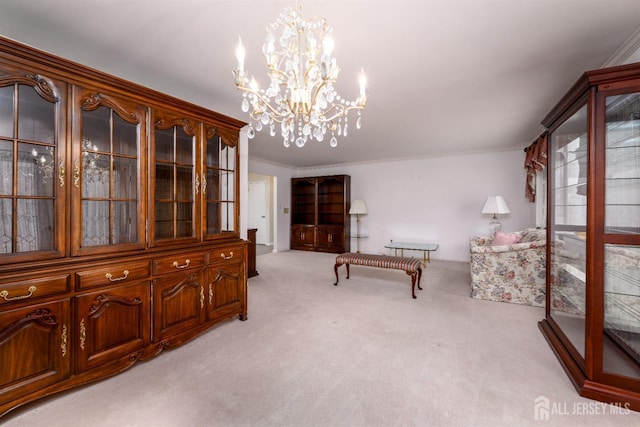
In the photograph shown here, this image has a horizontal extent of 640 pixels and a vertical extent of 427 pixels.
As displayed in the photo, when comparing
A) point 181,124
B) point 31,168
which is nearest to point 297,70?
point 181,124

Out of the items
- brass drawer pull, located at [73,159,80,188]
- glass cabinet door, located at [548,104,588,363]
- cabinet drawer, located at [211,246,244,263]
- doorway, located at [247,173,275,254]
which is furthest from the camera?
doorway, located at [247,173,275,254]

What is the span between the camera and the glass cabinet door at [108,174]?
66.5 inches

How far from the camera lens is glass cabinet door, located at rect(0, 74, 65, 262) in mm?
1453

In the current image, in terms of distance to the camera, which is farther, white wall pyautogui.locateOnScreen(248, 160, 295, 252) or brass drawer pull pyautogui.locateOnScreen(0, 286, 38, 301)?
white wall pyautogui.locateOnScreen(248, 160, 295, 252)

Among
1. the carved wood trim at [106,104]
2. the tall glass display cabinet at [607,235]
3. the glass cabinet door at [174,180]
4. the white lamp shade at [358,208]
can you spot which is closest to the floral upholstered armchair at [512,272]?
the tall glass display cabinet at [607,235]

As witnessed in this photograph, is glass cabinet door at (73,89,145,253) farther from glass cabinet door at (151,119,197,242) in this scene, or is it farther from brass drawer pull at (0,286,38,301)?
brass drawer pull at (0,286,38,301)

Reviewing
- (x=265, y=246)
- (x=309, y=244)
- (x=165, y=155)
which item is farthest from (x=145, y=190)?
(x=265, y=246)

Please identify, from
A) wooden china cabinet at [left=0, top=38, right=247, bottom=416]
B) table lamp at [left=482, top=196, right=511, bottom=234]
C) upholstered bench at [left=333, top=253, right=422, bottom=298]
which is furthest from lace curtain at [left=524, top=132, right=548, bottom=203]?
wooden china cabinet at [left=0, top=38, right=247, bottom=416]

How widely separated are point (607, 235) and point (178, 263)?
2.98 meters

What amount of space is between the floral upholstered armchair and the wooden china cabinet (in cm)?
320

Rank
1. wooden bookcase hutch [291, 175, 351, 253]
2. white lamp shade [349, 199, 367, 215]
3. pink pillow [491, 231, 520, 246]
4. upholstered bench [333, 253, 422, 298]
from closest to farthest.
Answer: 1. upholstered bench [333, 253, 422, 298]
2. pink pillow [491, 231, 520, 246]
3. white lamp shade [349, 199, 367, 215]
4. wooden bookcase hutch [291, 175, 351, 253]

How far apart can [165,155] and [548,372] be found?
3323 mm

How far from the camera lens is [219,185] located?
2.55m

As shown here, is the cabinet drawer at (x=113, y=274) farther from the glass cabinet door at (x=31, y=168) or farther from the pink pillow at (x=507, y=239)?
the pink pillow at (x=507, y=239)
